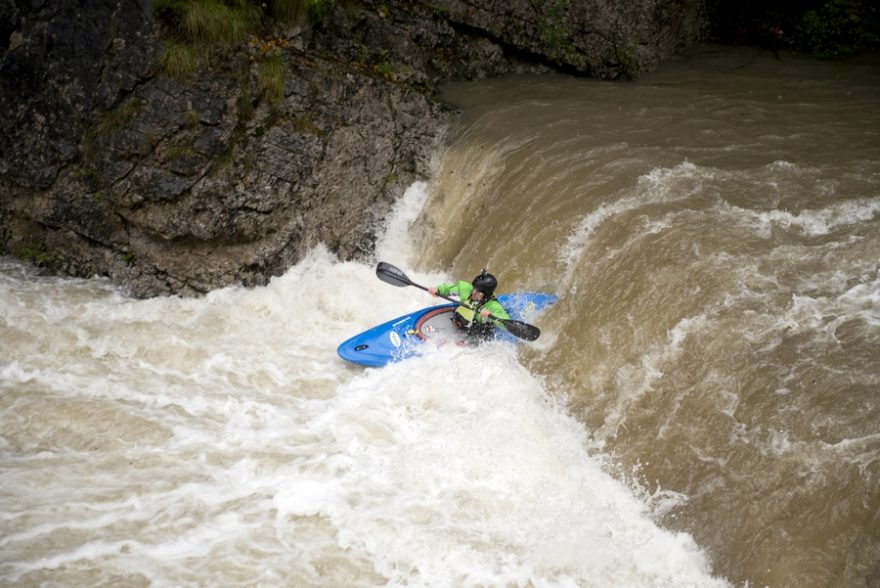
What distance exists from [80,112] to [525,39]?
5.82 meters

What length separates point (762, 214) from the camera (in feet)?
22.2

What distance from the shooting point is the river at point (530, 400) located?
4609 millimetres

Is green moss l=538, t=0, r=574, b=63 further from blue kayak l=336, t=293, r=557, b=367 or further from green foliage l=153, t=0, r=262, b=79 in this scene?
blue kayak l=336, t=293, r=557, b=367

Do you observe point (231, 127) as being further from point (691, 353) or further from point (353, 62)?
point (691, 353)

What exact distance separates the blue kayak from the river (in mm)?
144

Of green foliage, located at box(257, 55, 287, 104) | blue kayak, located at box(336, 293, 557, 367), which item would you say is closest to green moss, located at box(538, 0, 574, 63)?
green foliage, located at box(257, 55, 287, 104)

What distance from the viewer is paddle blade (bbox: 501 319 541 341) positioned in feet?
21.3

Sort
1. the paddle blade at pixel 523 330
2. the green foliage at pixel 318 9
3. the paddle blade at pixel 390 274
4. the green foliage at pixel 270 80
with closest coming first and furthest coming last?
the paddle blade at pixel 523 330 < the paddle blade at pixel 390 274 < the green foliage at pixel 270 80 < the green foliage at pixel 318 9

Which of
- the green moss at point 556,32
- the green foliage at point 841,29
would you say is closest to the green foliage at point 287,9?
the green moss at point 556,32

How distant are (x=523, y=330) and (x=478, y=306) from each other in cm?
54

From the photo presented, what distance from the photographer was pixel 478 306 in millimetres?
6855

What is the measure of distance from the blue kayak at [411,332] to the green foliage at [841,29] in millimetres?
6707

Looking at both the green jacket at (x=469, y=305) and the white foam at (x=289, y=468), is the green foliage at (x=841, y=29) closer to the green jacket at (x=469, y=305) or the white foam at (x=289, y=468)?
the green jacket at (x=469, y=305)

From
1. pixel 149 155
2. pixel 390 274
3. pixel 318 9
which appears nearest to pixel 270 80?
pixel 318 9
